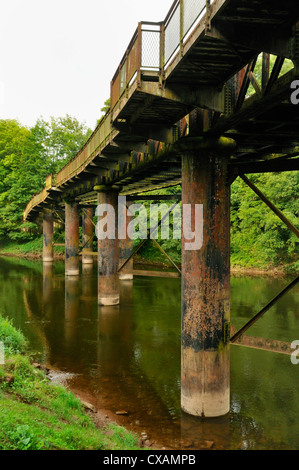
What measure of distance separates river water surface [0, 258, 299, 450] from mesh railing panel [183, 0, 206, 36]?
6307 mm

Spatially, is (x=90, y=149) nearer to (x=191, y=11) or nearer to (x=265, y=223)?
(x=191, y=11)

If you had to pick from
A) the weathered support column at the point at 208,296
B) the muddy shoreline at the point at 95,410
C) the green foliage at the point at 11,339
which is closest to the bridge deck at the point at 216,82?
the weathered support column at the point at 208,296

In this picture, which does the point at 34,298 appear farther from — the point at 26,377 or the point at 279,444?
the point at 279,444

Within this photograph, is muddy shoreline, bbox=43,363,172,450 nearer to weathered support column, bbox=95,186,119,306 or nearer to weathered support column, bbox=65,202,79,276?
weathered support column, bbox=95,186,119,306

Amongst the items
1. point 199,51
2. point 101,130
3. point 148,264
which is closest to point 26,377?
point 199,51

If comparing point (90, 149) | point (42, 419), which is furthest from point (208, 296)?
point (90, 149)

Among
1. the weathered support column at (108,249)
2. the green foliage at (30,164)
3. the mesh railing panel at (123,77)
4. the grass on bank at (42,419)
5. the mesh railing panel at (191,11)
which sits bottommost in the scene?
the grass on bank at (42,419)

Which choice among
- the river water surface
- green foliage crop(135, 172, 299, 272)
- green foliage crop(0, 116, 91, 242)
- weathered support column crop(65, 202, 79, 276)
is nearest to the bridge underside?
the river water surface

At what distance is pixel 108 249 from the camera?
18.3 meters

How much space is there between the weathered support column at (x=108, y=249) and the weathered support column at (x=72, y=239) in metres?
9.34

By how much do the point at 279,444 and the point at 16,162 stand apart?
55.2 m

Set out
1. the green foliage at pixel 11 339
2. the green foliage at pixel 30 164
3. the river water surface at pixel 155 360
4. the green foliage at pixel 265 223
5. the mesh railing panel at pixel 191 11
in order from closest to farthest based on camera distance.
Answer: the mesh railing panel at pixel 191 11, the river water surface at pixel 155 360, the green foliage at pixel 11 339, the green foliage at pixel 265 223, the green foliage at pixel 30 164

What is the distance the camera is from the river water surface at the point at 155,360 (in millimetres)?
7391

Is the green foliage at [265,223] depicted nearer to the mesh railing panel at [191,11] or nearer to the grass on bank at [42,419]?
the grass on bank at [42,419]
